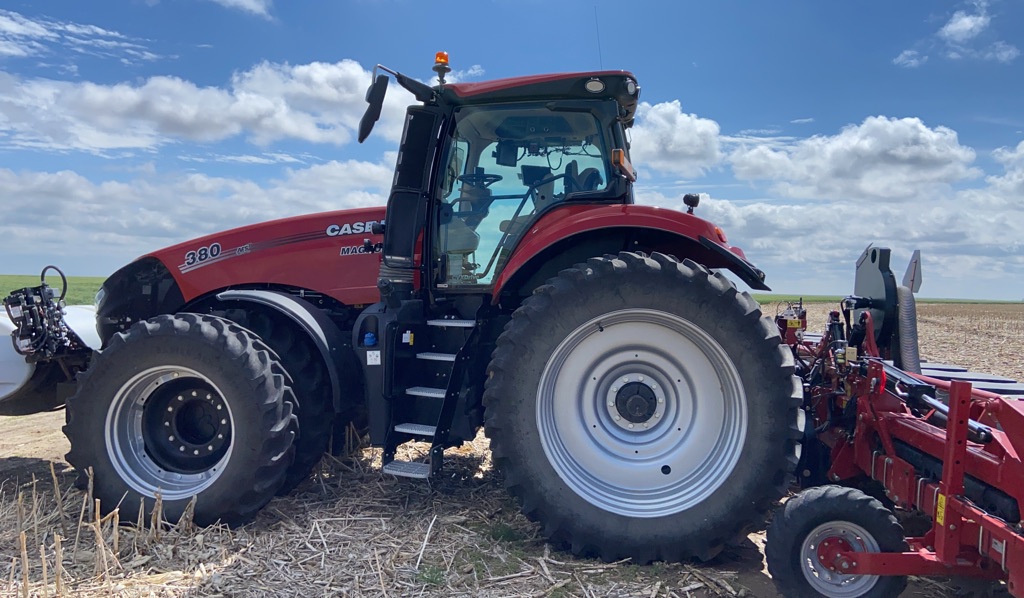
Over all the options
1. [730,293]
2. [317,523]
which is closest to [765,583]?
[730,293]

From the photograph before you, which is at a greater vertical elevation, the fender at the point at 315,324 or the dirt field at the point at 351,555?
the fender at the point at 315,324

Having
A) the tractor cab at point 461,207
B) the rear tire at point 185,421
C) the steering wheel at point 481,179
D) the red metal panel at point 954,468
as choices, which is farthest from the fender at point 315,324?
the red metal panel at point 954,468

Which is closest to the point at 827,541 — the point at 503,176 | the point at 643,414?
the point at 643,414

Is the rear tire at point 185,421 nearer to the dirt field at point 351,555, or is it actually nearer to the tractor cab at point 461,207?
the dirt field at point 351,555

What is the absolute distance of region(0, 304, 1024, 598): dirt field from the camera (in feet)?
11.2

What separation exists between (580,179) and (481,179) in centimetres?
66

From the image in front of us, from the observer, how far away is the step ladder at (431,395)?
13.6 feet

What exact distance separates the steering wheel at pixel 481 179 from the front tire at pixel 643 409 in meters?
1.06

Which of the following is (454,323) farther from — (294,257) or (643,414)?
(294,257)

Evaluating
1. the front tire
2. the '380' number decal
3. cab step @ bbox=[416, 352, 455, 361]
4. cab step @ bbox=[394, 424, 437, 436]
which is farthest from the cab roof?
the '380' number decal

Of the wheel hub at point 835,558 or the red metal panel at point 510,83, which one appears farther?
the red metal panel at point 510,83

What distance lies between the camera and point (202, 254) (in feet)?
17.4

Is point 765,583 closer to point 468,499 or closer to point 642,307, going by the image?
point 642,307

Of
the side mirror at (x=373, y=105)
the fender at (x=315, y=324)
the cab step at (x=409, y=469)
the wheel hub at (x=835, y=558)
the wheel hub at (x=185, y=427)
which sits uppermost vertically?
the side mirror at (x=373, y=105)
